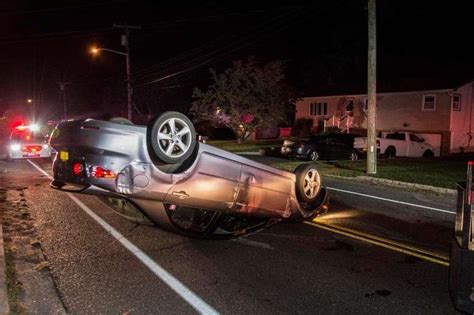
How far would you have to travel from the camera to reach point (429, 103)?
98.5 feet

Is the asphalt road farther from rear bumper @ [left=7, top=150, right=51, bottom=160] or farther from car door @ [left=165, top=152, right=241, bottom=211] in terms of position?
rear bumper @ [left=7, top=150, right=51, bottom=160]

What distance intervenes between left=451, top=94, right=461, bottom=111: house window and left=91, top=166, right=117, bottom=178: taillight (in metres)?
27.4

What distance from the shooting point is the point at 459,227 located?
4.12 m

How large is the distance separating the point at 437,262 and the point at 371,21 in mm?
11664

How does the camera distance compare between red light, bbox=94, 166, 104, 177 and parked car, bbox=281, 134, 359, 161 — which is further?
parked car, bbox=281, 134, 359, 161

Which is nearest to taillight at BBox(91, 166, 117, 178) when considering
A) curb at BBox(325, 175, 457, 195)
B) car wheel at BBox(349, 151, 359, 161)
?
curb at BBox(325, 175, 457, 195)

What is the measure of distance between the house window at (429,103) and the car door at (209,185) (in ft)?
87.1

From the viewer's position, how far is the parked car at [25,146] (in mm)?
20781

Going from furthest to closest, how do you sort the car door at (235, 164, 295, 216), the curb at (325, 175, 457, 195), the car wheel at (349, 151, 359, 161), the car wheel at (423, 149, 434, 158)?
1. the car wheel at (423, 149, 434, 158)
2. the car wheel at (349, 151, 359, 161)
3. the curb at (325, 175, 457, 195)
4. the car door at (235, 164, 295, 216)

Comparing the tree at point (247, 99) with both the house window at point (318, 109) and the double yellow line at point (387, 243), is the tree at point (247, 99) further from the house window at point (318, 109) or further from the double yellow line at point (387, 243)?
the double yellow line at point (387, 243)

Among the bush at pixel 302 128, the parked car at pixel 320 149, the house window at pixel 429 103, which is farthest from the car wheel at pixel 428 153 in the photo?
the bush at pixel 302 128

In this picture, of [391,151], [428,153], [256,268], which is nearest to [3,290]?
[256,268]

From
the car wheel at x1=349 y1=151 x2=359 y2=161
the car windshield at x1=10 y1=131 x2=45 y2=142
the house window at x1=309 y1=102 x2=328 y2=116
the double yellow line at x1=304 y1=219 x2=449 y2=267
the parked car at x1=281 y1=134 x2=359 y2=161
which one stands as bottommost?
the double yellow line at x1=304 y1=219 x2=449 y2=267

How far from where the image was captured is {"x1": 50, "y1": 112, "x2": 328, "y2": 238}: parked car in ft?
17.7
